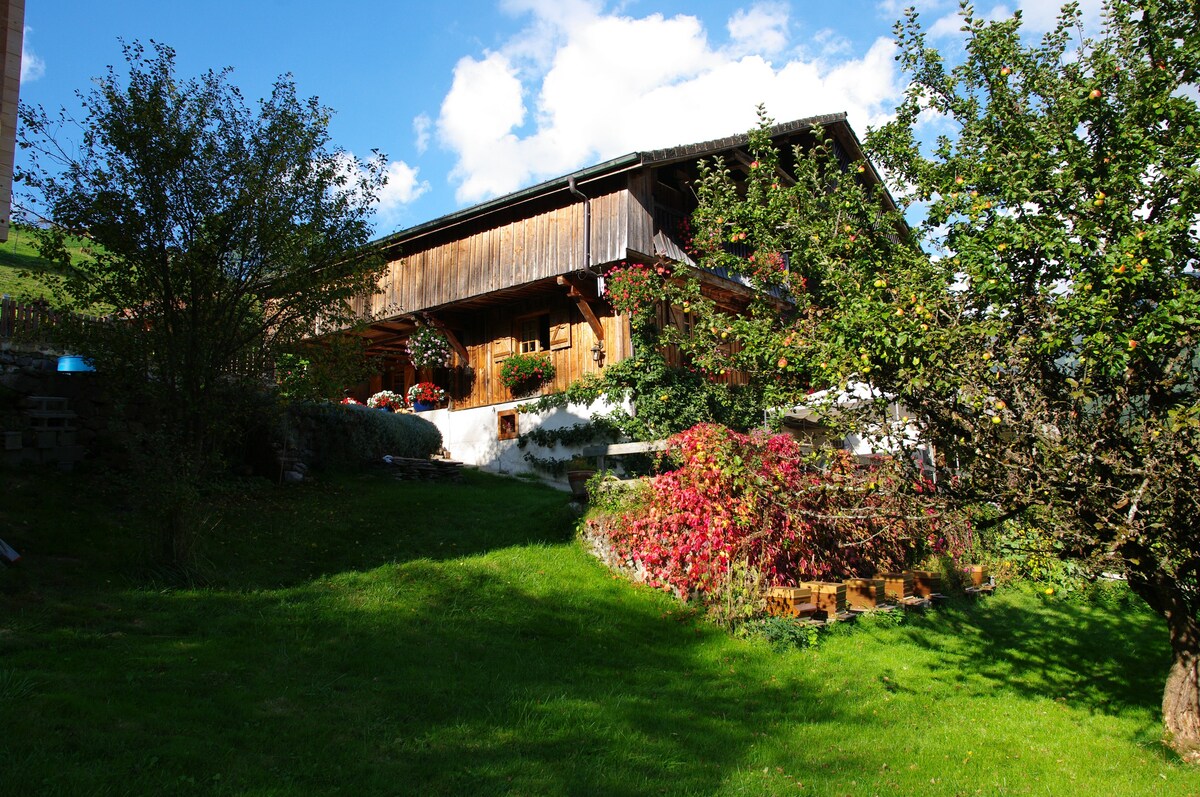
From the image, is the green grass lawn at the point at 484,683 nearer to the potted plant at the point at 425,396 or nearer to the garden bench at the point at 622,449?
the garden bench at the point at 622,449

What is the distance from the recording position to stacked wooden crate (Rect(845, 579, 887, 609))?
1001 cm

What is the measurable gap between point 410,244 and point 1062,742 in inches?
688

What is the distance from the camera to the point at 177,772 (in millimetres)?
4406

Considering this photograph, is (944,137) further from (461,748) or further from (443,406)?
(443,406)

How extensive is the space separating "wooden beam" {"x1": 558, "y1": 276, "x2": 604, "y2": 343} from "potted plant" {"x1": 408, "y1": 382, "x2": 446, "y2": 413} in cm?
498

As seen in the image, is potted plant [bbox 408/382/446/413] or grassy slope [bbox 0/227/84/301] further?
potted plant [bbox 408/382/446/413]

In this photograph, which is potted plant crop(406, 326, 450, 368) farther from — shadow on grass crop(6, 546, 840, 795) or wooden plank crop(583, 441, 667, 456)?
shadow on grass crop(6, 546, 840, 795)

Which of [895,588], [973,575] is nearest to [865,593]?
[895,588]

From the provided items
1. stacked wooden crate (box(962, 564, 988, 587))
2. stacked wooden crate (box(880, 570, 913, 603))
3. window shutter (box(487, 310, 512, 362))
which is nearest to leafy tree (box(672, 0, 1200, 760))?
stacked wooden crate (box(880, 570, 913, 603))

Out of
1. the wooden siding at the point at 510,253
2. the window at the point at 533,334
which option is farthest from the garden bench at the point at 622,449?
the window at the point at 533,334

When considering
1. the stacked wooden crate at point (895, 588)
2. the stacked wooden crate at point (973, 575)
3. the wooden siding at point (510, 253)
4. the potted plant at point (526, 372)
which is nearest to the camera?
the stacked wooden crate at point (895, 588)

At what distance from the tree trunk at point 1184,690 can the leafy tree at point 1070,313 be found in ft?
0.05

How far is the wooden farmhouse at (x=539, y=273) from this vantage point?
16.8m

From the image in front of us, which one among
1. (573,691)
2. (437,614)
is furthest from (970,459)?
(437,614)
